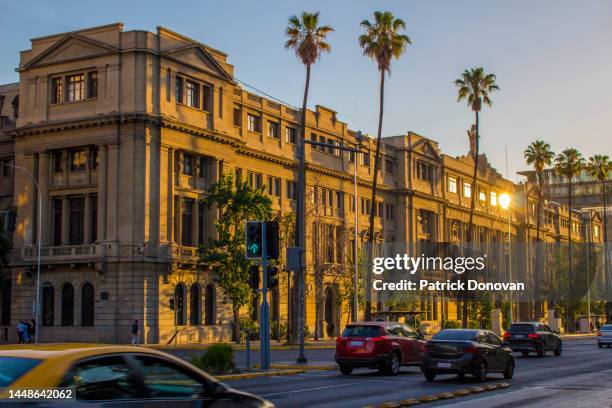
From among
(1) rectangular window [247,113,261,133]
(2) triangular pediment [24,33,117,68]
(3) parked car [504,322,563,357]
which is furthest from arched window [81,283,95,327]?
(3) parked car [504,322,563,357]

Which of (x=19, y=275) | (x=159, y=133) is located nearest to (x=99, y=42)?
(x=159, y=133)

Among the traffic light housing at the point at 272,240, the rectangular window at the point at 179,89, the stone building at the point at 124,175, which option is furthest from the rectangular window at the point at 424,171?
the traffic light housing at the point at 272,240

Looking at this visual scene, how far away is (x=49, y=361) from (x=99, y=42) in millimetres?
49534

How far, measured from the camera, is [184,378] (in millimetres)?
8391

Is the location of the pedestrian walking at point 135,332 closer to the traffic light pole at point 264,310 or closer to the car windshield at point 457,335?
the traffic light pole at point 264,310

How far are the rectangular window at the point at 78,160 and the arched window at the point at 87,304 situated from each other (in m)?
7.83

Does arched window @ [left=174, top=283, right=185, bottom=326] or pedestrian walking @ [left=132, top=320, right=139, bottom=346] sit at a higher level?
arched window @ [left=174, top=283, right=185, bottom=326]

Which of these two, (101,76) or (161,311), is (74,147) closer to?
(101,76)

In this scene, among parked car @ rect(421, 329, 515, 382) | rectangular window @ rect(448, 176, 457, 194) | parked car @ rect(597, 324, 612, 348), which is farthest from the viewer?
rectangular window @ rect(448, 176, 457, 194)

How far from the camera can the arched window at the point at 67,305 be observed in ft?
179

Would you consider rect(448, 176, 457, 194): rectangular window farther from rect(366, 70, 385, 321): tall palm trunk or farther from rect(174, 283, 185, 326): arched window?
Result: rect(174, 283, 185, 326): arched window

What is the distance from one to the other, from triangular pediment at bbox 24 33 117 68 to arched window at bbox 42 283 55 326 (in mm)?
14556

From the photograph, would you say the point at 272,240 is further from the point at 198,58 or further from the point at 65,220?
the point at 198,58

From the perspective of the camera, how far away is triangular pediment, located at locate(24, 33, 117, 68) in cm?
5438
